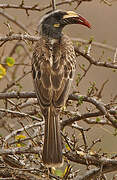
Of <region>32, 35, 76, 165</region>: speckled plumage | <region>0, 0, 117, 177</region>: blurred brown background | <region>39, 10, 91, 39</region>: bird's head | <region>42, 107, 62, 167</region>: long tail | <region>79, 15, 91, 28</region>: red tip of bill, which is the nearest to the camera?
<region>42, 107, 62, 167</region>: long tail

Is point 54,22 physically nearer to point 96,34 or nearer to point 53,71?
point 53,71

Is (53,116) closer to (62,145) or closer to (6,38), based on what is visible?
(62,145)

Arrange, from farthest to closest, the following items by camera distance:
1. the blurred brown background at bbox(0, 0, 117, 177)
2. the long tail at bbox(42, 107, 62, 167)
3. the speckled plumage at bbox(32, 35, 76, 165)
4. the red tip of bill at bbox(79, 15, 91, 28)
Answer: the blurred brown background at bbox(0, 0, 117, 177)
the red tip of bill at bbox(79, 15, 91, 28)
the speckled plumage at bbox(32, 35, 76, 165)
the long tail at bbox(42, 107, 62, 167)

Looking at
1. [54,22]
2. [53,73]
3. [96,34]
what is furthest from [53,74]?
[96,34]

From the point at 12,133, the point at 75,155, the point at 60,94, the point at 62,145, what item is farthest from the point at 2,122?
the point at 75,155

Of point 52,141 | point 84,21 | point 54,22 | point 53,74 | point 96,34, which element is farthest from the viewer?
point 96,34

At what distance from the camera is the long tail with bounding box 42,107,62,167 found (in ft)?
12.1

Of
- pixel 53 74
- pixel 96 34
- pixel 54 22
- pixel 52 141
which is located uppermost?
pixel 54 22

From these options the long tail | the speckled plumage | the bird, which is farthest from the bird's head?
the long tail

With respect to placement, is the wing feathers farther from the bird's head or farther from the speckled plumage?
the bird's head

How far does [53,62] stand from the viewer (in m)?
4.54

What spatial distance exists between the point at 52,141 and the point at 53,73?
805 mm

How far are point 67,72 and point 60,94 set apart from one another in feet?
1.15

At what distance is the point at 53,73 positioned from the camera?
4449mm
